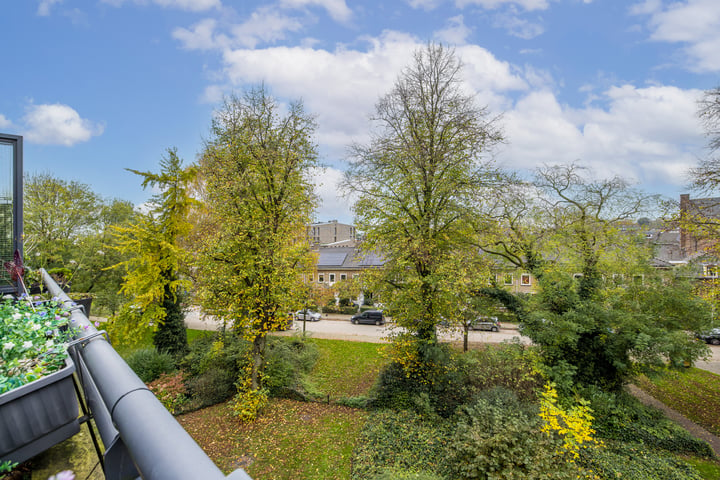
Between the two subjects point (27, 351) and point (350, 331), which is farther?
point (350, 331)

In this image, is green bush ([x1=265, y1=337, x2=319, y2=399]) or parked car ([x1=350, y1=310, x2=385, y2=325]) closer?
green bush ([x1=265, y1=337, x2=319, y2=399])

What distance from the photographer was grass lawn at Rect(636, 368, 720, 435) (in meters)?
11.3

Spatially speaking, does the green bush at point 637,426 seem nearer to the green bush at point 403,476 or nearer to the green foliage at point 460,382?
the green foliage at point 460,382

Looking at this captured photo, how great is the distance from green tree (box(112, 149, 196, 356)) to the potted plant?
11004 mm

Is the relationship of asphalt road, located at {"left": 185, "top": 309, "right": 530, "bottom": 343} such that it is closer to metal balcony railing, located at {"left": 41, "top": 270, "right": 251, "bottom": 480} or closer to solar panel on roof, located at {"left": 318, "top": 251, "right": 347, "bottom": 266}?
solar panel on roof, located at {"left": 318, "top": 251, "right": 347, "bottom": 266}

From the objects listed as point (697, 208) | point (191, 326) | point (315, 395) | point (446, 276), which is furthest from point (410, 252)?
point (191, 326)

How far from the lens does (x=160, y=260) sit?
12438 millimetres

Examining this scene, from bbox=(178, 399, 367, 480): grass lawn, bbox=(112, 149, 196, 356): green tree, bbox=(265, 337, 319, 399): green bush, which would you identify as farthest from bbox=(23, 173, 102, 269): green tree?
bbox=(178, 399, 367, 480): grass lawn

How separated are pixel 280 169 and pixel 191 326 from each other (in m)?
20.0

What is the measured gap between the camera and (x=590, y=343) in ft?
35.8

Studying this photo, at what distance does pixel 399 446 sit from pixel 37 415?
882cm

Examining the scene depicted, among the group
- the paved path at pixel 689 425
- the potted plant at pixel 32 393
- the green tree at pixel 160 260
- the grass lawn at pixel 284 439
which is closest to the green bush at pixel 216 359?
the green tree at pixel 160 260

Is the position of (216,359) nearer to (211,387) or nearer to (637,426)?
(211,387)

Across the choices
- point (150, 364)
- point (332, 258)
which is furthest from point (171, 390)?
point (332, 258)
